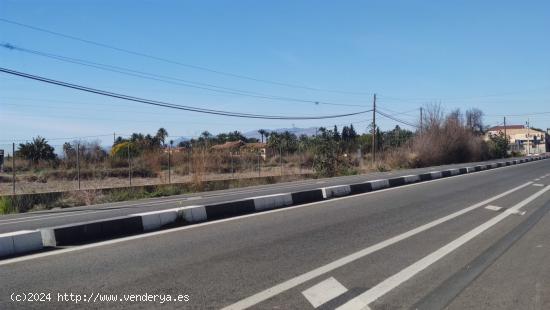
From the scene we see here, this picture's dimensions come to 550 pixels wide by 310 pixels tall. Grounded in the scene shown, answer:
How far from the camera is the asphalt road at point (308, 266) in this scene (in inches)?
187

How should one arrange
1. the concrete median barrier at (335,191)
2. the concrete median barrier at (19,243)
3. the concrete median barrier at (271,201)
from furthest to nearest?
the concrete median barrier at (335,191) → the concrete median barrier at (271,201) → the concrete median barrier at (19,243)

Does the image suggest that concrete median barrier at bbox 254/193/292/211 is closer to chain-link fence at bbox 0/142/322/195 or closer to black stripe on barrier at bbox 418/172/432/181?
black stripe on barrier at bbox 418/172/432/181

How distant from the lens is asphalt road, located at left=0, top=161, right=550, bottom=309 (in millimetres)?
4754

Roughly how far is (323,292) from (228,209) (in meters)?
Answer: 5.84

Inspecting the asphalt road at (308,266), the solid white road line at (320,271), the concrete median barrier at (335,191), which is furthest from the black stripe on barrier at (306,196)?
the solid white road line at (320,271)

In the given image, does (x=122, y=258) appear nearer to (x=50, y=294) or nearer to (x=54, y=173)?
(x=50, y=294)

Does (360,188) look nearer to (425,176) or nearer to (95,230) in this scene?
(425,176)

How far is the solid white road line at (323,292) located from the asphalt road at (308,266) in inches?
0.4

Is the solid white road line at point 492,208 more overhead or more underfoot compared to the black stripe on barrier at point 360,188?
more underfoot

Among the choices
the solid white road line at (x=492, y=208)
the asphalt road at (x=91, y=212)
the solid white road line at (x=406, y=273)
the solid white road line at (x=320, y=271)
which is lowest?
the solid white road line at (x=406, y=273)

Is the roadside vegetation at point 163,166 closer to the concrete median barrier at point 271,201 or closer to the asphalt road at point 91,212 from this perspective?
the asphalt road at point 91,212

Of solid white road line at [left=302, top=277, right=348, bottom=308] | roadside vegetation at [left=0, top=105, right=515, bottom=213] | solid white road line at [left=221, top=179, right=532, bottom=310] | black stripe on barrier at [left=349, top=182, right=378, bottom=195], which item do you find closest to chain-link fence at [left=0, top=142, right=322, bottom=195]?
roadside vegetation at [left=0, top=105, right=515, bottom=213]

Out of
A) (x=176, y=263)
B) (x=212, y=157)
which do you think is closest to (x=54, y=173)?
(x=212, y=157)

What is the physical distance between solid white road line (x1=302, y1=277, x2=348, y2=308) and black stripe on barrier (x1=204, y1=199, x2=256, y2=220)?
A: 5.07 meters
